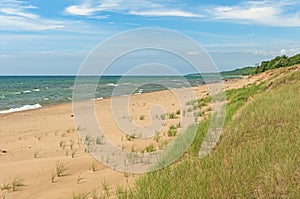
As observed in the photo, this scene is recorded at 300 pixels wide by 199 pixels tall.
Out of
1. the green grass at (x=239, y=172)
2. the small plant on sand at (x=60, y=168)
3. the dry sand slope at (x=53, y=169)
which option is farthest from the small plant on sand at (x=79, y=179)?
Result: the green grass at (x=239, y=172)

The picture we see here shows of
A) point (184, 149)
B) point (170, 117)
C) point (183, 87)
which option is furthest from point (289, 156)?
point (183, 87)

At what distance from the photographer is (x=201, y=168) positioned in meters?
5.94

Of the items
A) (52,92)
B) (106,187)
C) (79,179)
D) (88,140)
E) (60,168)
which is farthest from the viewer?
(52,92)

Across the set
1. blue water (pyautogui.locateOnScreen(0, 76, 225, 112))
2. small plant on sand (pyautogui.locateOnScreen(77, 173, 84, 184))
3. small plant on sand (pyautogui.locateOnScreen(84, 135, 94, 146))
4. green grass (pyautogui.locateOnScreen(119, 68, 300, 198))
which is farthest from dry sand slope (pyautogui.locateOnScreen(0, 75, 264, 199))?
blue water (pyautogui.locateOnScreen(0, 76, 225, 112))

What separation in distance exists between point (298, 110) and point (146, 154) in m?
3.98

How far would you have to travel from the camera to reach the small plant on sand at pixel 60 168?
301 inches

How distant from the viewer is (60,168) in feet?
25.9

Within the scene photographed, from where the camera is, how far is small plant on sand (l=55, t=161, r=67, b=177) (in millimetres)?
7645

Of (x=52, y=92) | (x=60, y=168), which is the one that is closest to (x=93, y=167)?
(x=60, y=168)

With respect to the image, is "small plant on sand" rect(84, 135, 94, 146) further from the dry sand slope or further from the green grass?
the green grass

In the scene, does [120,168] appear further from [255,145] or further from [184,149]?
[255,145]

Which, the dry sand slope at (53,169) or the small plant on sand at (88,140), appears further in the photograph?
the small plant on sand at (88,140)

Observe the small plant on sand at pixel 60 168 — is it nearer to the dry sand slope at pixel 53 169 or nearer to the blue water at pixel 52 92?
the dry sand slope at pixel 53 169

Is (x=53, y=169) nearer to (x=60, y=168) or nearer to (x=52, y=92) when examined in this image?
(x=60, y=168)
